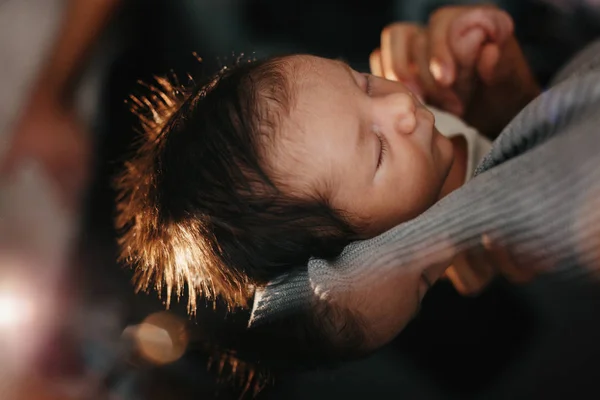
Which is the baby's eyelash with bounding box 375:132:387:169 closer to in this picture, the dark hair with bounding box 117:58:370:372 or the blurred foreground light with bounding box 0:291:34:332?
the dark hair with bounding box 117:58:370:372

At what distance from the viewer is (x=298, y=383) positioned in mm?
369

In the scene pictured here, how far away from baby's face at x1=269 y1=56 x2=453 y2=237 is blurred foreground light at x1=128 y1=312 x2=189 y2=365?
165 mm

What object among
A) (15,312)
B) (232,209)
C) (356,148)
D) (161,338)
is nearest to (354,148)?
(356,148)

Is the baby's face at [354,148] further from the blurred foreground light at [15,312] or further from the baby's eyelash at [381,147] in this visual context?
the blurred foreground light at [15,312]

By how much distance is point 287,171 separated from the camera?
0.42 meters

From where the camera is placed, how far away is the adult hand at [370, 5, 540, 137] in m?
0.51

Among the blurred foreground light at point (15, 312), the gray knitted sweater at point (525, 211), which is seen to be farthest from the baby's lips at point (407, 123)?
the blurred foreground light at point (15, 312)

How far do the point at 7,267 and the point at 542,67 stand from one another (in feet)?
2.24

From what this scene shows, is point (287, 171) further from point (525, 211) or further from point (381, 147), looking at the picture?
point (525, 211)

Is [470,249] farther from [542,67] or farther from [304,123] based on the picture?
[542,67]

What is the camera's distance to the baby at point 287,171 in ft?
1.33

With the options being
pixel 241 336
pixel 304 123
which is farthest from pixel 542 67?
pixel 241 336

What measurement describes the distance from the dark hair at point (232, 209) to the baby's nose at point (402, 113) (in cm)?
8

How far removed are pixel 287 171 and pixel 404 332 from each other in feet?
0.52
